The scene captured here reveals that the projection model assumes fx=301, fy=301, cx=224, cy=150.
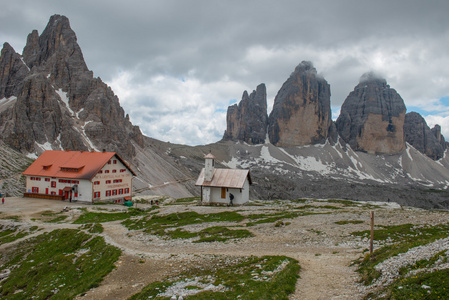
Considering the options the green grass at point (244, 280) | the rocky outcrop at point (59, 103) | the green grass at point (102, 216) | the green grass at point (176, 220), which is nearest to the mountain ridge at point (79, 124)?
the rocky outcrop at point (59, 103)

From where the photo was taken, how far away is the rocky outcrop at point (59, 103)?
120m

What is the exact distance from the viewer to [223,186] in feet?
185

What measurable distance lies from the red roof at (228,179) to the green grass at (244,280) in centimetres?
3673

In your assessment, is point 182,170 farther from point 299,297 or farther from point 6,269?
point 299,297

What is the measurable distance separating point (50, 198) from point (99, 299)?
55.9 m

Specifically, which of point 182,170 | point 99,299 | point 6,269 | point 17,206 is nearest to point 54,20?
point 182,170

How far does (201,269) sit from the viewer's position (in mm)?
18562

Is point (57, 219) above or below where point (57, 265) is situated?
above

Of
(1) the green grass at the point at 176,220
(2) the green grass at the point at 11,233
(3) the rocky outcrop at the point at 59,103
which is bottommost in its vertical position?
(2) the green grass at the point at 11,233

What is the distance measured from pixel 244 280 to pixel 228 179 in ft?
141

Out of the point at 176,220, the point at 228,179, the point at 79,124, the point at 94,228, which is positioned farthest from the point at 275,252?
the point at 79,124

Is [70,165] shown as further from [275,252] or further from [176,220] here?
[275,252]

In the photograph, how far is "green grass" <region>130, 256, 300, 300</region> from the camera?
13094 mm

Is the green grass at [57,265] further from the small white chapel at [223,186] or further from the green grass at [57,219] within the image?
the small white chapel at [223,186]
